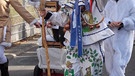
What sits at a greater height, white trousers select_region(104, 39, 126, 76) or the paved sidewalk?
white trousers select_region(104, 39, 126, 76)

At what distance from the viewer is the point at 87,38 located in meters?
4.64

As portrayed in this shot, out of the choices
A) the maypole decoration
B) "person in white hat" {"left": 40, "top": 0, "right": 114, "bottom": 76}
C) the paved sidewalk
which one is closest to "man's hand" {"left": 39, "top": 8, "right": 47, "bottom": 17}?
"person in white hat" {"left": 40, "top": 0, "right": 114, "bottom": 76}

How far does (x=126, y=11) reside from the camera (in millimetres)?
5211

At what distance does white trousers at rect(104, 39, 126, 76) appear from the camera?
5289 mm

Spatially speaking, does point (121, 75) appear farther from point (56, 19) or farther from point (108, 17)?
point (56, 19)

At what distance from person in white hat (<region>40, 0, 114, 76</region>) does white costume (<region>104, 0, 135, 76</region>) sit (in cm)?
61

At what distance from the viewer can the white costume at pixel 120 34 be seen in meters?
5.20

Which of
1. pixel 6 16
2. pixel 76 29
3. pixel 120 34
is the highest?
pixel 6 16

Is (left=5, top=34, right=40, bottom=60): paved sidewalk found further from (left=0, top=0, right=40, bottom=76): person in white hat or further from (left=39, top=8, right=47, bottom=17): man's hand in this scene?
(left=39, top=8, right=47, bottom=17): man's hand

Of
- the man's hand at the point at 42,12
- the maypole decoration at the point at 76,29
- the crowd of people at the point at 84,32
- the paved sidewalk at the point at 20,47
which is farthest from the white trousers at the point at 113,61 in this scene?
the paved sidewalk at the point at 20,47

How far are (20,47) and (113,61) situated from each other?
5.61 meters

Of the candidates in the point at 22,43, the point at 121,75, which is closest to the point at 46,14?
the point at 121,75

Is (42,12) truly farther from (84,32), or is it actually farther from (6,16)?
(6,16)

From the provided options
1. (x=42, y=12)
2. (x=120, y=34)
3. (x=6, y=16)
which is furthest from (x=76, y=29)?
(x=6, y=16)
